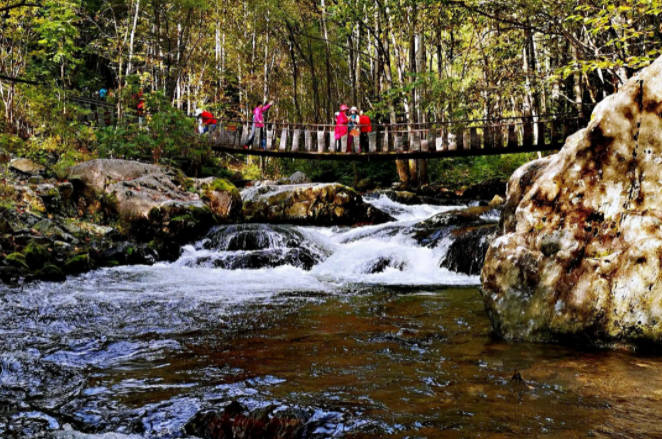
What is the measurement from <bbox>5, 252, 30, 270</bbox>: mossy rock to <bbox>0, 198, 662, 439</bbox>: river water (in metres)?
1.05

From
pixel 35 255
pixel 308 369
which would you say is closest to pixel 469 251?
pixel 308 369

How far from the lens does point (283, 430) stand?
217 cm

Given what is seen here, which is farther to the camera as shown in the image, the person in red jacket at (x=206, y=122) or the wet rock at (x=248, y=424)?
the person in red jacket at (x=206, y=122)

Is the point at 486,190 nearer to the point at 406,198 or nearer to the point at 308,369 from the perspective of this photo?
the point at 406,198

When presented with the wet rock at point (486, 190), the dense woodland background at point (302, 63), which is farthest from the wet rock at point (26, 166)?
the wet rock at point (486, 190)

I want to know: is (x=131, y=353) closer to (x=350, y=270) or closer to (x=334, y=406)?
(x=334, y=406)

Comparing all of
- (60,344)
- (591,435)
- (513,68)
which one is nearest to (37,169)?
(60,344)

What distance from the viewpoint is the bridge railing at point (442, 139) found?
47.2ft

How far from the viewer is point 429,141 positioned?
617 inches

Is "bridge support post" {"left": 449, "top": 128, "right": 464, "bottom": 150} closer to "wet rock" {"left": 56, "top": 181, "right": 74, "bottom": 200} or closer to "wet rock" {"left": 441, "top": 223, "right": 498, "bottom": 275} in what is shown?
"wet rock" {"left": 441, "top": 223, "right": 498, "bottom": 275}

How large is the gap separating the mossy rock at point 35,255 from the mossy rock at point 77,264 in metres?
0.33

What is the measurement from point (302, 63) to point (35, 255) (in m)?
24.0

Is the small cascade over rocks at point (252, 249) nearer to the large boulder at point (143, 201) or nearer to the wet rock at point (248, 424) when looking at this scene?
the large boulder at point (143, 201)

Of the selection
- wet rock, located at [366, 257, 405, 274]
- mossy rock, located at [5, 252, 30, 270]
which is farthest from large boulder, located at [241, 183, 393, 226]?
mossy rock, located at [5, 252, 30, 270]
